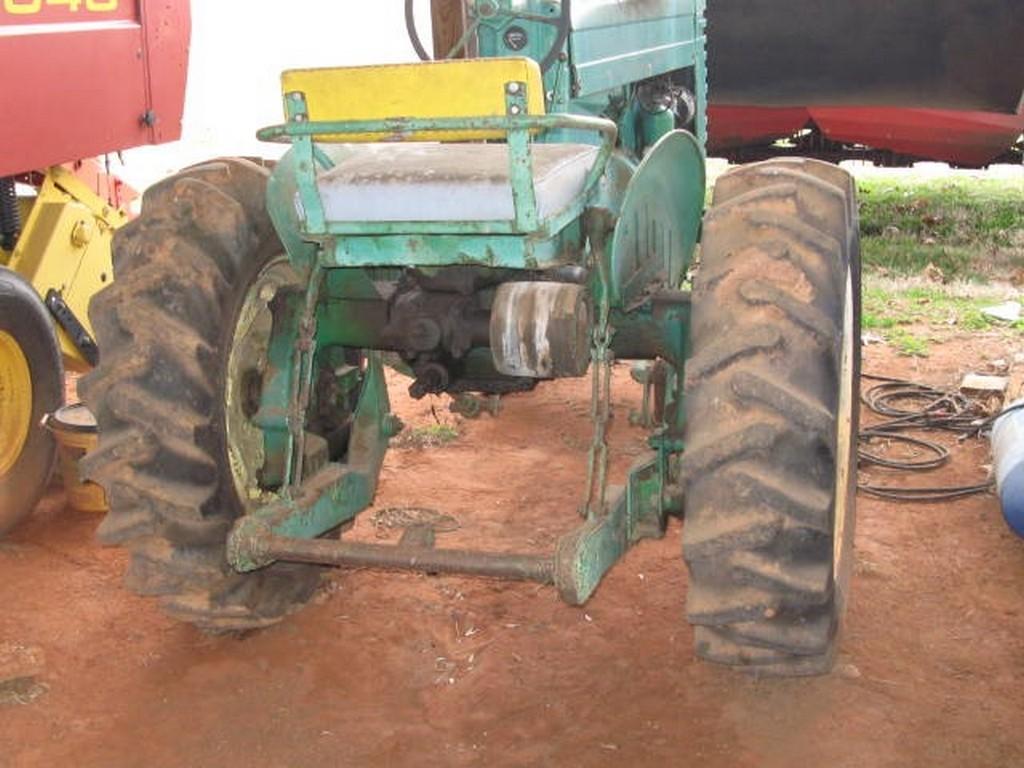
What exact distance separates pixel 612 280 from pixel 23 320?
2539mm

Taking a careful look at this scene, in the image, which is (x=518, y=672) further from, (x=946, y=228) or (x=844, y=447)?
(x=946, y=228)

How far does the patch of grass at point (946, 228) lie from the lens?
8.60 meters

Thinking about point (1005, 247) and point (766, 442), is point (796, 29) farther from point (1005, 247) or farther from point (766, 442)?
point (766, 442)

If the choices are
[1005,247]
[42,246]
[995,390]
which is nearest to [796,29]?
[1005,247]

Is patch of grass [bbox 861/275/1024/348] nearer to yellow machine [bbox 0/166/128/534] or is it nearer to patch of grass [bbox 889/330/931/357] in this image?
patch of grass [bbox 889/330/931/357]

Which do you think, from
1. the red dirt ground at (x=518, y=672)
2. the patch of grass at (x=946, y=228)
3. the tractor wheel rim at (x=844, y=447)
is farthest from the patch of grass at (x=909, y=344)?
the tractor wheel rim at (x=844, y=447)

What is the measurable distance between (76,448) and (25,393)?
31 cm

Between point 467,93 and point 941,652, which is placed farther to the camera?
point 941,652

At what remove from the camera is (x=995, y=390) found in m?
5.95

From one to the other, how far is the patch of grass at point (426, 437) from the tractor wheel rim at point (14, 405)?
5.29 ft

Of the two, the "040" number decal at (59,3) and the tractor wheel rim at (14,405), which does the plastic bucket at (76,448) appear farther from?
the "040" number decal at (59,3)

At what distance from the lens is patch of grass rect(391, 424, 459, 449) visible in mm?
5742

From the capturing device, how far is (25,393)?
492cm

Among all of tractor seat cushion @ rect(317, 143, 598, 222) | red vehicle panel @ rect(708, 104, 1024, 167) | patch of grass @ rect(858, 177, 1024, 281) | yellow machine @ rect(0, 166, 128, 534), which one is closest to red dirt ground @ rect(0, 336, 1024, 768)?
yellow machine @ rect(0, 166, 128, 534)
